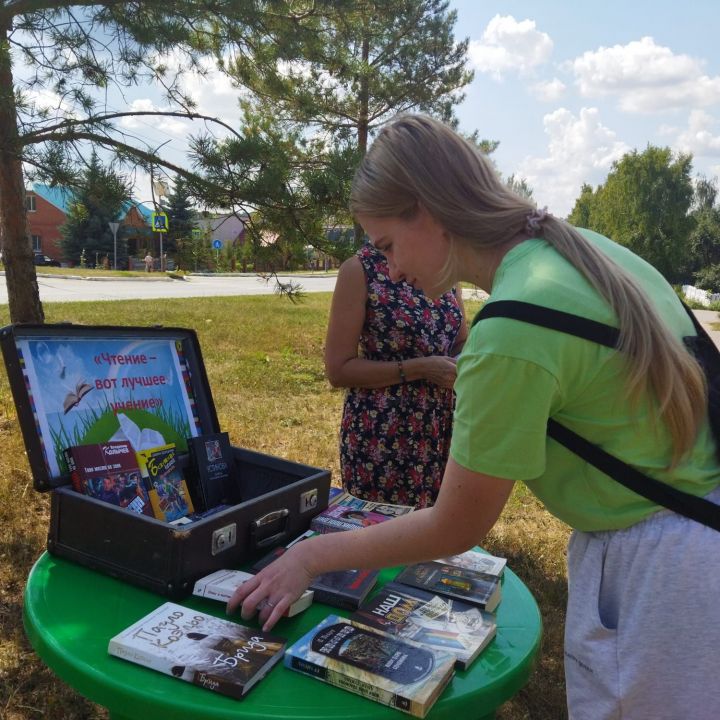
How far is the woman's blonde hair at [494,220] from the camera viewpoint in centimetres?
97

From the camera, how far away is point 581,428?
3.31 feet

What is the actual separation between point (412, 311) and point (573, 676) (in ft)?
4.18

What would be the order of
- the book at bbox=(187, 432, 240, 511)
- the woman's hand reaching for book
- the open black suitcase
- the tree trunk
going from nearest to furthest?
the woman's hand reaching for book
the open black suitcase
the book at bbox=(187, 432, 240, 511)
the tree trunk

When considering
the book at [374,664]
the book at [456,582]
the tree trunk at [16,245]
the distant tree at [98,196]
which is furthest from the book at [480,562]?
the tree trunk at [16,245]

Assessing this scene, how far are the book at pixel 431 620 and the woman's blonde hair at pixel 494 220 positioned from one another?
19.5 inches

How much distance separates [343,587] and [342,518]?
0.32 meters

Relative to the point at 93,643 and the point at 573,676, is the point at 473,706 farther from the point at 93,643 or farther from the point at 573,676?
the point at 93,643

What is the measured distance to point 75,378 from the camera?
1563mm

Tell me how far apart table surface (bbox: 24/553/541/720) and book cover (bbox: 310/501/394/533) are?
0.20 m

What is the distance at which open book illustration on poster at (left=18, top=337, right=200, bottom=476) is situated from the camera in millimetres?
1476

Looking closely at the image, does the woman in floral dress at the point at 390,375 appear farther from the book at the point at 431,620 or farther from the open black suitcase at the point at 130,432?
the book at the point at 431,620

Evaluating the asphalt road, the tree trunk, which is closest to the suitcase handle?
the tree trunk

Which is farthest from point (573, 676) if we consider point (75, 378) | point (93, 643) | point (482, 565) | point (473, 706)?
point (75, 378)

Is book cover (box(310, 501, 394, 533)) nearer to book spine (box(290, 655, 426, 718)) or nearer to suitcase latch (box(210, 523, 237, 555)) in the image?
suitcase latch (box(210, 523, 237, 555))
